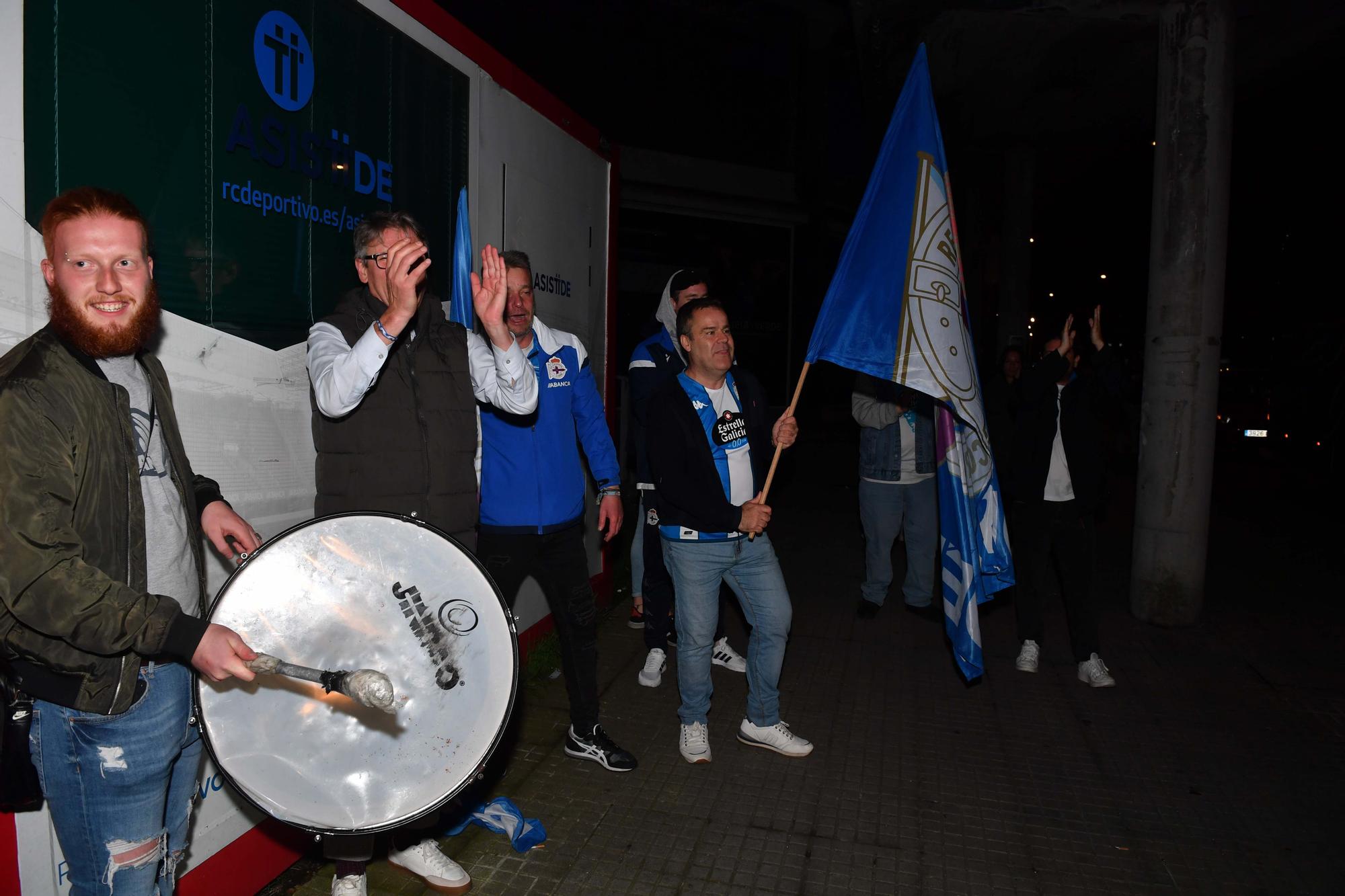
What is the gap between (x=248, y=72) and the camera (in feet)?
9.52

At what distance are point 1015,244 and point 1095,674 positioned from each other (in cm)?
1243

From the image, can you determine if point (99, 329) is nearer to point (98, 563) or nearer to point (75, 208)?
point (75, 208)

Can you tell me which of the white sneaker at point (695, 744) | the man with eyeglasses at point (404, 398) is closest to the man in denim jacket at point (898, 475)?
the white sneaker at point (695, 744)

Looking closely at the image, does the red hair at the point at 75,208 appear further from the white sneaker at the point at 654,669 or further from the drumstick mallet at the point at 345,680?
the white sneaker at the point at 654,669

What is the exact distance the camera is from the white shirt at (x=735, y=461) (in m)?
3.99

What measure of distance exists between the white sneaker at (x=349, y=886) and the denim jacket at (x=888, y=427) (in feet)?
14.1

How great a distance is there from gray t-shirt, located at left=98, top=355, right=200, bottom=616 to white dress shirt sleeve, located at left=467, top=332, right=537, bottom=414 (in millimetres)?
1123

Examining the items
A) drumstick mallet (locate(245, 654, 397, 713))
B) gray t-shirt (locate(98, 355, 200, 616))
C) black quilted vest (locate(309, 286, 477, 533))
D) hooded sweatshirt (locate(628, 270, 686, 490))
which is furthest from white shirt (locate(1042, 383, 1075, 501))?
gray t-shirt (locate(98, 355, 200, 616))

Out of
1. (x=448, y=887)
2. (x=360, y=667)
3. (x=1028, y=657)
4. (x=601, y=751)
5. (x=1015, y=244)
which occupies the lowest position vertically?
(x=448, y=887)

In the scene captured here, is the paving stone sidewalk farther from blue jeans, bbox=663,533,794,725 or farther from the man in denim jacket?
the man in denim jacket

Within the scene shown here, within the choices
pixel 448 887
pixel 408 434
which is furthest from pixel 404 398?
pixel 448 887

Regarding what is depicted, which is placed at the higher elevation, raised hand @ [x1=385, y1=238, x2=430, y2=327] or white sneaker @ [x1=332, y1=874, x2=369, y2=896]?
raised hand @ [x1=385, y1=238, x2=430, y2=327]

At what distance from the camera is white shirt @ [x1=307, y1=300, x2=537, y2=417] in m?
2.69

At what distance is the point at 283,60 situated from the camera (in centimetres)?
307
